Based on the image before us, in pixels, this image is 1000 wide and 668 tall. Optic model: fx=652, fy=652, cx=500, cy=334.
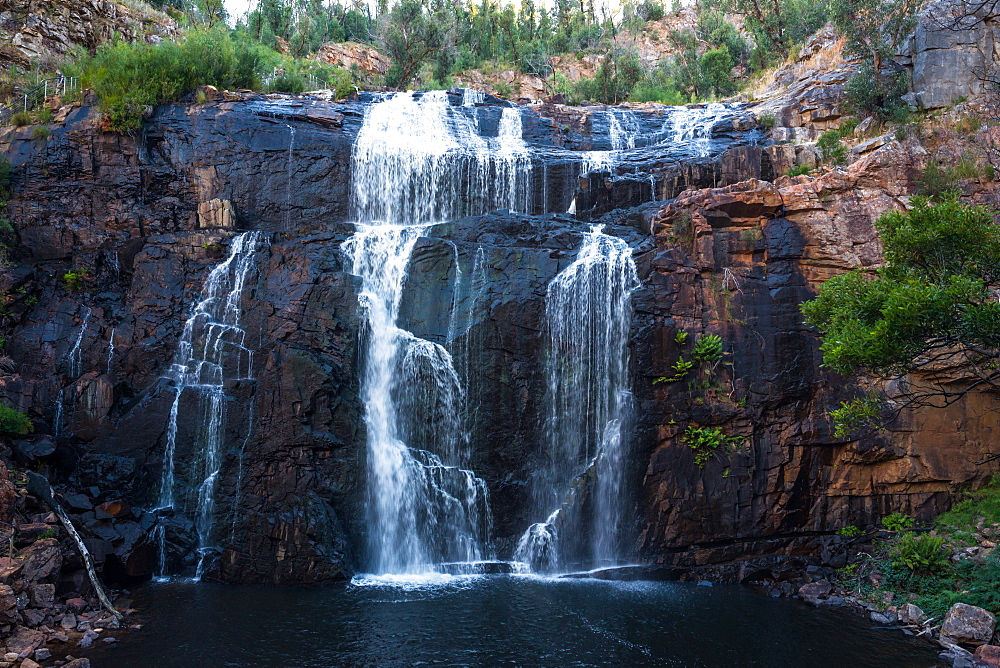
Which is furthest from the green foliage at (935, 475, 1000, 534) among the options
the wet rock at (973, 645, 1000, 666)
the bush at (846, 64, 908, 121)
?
the bush at (846, 64, 908, 121)

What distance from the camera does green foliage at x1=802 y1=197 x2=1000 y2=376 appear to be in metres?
10.3

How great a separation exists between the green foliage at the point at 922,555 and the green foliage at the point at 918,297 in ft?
12.4

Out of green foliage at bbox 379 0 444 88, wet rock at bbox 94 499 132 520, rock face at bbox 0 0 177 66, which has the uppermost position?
green foliage at bbox 379 0 444 88

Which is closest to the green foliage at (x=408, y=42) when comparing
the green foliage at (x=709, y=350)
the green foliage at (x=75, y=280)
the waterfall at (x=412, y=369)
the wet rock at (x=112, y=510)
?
the waterfall at (x=412, y=369)

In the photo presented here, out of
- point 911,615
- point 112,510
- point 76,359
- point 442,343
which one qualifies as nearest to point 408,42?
point 442,343

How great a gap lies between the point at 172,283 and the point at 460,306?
24.9ft

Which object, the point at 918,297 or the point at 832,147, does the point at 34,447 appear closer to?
the point at 918,297

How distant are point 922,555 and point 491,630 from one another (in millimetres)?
8525

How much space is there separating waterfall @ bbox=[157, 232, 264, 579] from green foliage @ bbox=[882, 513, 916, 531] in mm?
14928

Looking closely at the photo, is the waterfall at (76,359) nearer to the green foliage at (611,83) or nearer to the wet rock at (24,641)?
the wet rock at (24,641)

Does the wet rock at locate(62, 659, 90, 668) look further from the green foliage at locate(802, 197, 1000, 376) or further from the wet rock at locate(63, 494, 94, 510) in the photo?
the green foliage at locate(802, 197, 1000, 376)

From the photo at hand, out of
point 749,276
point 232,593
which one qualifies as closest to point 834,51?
point 749,276

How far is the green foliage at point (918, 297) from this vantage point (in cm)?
1026

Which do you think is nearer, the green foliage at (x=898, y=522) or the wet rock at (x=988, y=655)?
the wet rock at (x=988, y=655)
